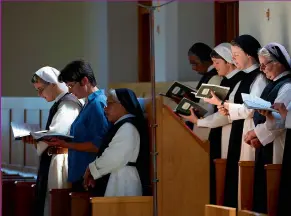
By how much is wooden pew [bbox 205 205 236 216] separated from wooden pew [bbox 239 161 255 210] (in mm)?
572

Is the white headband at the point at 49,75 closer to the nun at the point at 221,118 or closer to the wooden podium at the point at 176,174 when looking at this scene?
the nun at the point at 221,118

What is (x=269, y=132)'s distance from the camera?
7.59m

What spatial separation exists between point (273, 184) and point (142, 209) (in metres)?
0.99

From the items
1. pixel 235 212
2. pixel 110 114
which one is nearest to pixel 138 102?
pixel 110 114

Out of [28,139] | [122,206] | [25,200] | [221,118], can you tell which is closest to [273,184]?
[122,206]

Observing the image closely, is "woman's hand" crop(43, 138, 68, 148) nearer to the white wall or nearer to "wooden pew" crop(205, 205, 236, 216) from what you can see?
"wooden pew" crop(205, 205, 236, 216)

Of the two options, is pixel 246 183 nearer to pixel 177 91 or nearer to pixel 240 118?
pixel 240 118

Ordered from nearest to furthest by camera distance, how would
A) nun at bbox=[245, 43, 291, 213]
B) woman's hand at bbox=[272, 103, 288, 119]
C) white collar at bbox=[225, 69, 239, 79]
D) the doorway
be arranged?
woman's hand at bbox=[272, 103, 288, 119] < nun at bbox=[245, 43, 291, 213] < white collar at bbox=[225, 69, 239, 79] < the doorway

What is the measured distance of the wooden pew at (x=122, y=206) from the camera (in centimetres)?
752

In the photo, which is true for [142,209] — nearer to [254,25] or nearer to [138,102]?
[138,102]

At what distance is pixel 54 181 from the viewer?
875 centimetres

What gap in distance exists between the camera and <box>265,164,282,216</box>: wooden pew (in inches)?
286

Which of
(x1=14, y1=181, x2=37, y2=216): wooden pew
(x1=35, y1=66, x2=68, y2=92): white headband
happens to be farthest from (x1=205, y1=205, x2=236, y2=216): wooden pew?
(x1=14, y1=181, x2=37, y2=216): wooden pew

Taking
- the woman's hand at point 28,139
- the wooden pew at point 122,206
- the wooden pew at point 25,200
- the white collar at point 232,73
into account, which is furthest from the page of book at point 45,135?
the white collar at point 232,73
